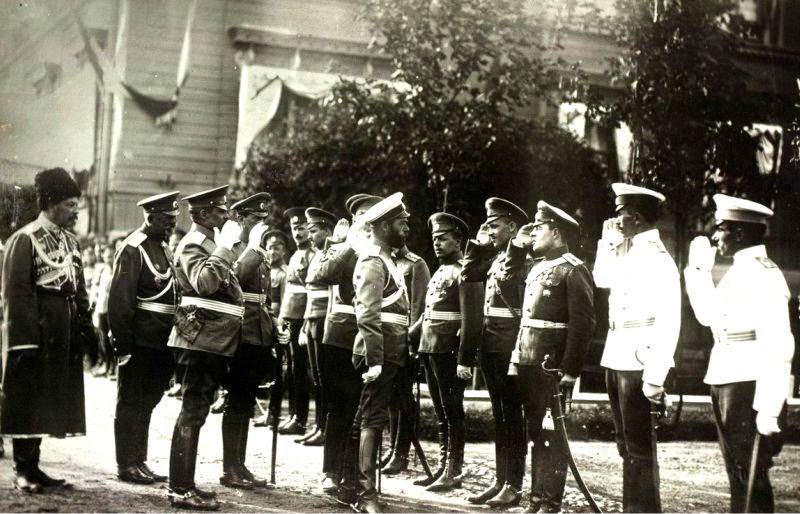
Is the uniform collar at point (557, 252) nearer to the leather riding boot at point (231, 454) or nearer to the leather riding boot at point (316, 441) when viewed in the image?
the leather riding boot at point (231, 454)

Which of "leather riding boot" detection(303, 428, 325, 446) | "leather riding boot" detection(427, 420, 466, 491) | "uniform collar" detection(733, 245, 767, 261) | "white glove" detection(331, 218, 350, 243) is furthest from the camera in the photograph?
"leather riding boot" detection(303, 428, 325, 446)

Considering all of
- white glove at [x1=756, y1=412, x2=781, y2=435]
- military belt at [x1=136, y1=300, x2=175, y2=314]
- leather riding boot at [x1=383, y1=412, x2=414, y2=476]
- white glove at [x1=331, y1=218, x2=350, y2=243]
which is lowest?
leather riding boot at [x1=383, y1=412, x2=414, y2=476]

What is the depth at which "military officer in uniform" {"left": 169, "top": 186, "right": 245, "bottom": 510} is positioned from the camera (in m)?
5.86

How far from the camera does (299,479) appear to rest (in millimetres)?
7180

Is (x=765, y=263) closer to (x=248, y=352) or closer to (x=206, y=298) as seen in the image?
(x=206, y=298)

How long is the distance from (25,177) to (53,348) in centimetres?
177

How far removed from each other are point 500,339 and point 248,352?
6.52 feet

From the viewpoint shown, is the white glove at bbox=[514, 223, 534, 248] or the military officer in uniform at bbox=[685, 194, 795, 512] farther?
the white glove at bbox=[514, 223, 534, 248]

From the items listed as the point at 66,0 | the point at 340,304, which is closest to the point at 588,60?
the point at 66,0

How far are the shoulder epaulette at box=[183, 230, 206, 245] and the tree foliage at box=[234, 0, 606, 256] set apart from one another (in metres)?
4.67

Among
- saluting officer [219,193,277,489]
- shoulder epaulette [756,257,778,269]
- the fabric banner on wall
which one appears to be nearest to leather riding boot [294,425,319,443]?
saluting officer [219,193,277,489]

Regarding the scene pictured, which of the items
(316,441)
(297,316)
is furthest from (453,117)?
(316,441)

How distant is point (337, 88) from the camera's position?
1089cm

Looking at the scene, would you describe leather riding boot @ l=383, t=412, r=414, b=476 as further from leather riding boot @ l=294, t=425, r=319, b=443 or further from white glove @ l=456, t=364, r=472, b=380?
leather riding boot @ l=294, t=425, r=319, b=443
